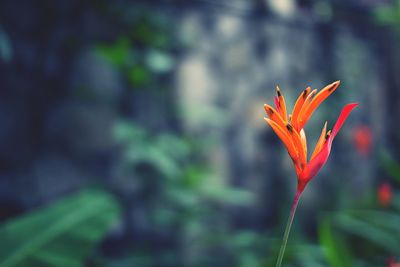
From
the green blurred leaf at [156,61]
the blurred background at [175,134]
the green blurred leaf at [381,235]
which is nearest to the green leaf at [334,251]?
the blurred background at [175,134]

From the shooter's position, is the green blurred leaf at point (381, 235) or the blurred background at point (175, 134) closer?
the green blurred leaf at point (381, 235)

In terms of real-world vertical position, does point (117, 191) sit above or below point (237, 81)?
below

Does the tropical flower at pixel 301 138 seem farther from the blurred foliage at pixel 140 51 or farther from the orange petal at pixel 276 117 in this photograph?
the blurred foliage at pixel 140 51

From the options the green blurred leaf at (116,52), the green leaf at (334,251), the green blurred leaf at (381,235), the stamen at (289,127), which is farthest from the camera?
the green blurred leaf at (116,52)

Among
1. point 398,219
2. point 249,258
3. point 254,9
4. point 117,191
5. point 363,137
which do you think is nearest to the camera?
point 398,219

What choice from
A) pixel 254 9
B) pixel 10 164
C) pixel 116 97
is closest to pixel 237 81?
pixel 254 9

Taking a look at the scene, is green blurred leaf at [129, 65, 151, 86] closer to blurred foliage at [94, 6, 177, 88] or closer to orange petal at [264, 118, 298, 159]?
blurred foliage at [94, 6, 177, 88]

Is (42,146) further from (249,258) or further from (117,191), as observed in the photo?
(249,258)

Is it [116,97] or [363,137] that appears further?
[363,137]
